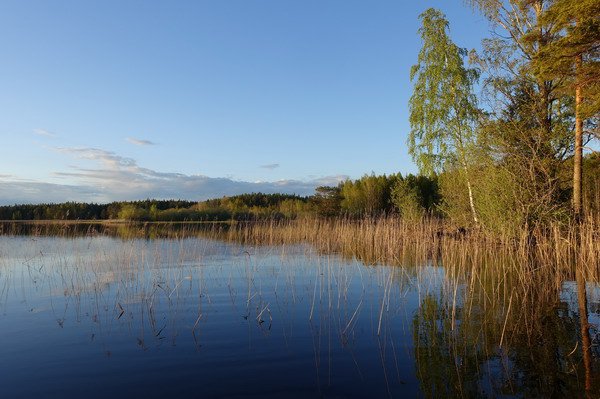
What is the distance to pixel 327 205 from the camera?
38.8 metres

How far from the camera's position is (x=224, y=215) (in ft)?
138

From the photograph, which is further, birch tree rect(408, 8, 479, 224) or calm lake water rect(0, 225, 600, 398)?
birch tree rect(408, 8, 479, 224)

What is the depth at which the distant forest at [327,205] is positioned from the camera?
20.5 m

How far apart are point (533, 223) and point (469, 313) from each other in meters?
7.64

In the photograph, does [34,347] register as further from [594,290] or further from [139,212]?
[139,212]

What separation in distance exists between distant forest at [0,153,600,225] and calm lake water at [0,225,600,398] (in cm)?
1266

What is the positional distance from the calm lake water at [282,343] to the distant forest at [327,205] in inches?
498

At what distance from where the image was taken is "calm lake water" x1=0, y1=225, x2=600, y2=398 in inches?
151

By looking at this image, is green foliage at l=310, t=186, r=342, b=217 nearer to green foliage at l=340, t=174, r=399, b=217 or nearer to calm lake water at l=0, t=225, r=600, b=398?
green foliage at l=340, t=174, r=399, b=217

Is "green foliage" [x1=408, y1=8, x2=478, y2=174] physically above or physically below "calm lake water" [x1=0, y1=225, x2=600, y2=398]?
above

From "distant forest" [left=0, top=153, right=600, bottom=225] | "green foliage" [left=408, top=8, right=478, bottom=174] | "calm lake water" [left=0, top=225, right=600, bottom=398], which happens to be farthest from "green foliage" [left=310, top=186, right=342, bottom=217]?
"calm lake water" [left=0, top=225, right=600, bottom=398]

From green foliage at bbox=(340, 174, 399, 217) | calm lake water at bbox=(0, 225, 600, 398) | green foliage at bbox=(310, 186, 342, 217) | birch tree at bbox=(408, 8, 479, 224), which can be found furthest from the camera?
green foliage at bbox=(310, 186, 342, 217)

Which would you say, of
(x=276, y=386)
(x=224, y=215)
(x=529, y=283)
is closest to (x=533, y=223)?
(x=529, y=283)

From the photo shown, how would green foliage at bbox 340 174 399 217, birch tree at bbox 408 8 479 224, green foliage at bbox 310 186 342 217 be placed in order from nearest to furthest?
birch tree at bbox 408 8 479 224 < green foliage at bbox 340 174 399 217 < green foliage at bbox 310 186 342 217
